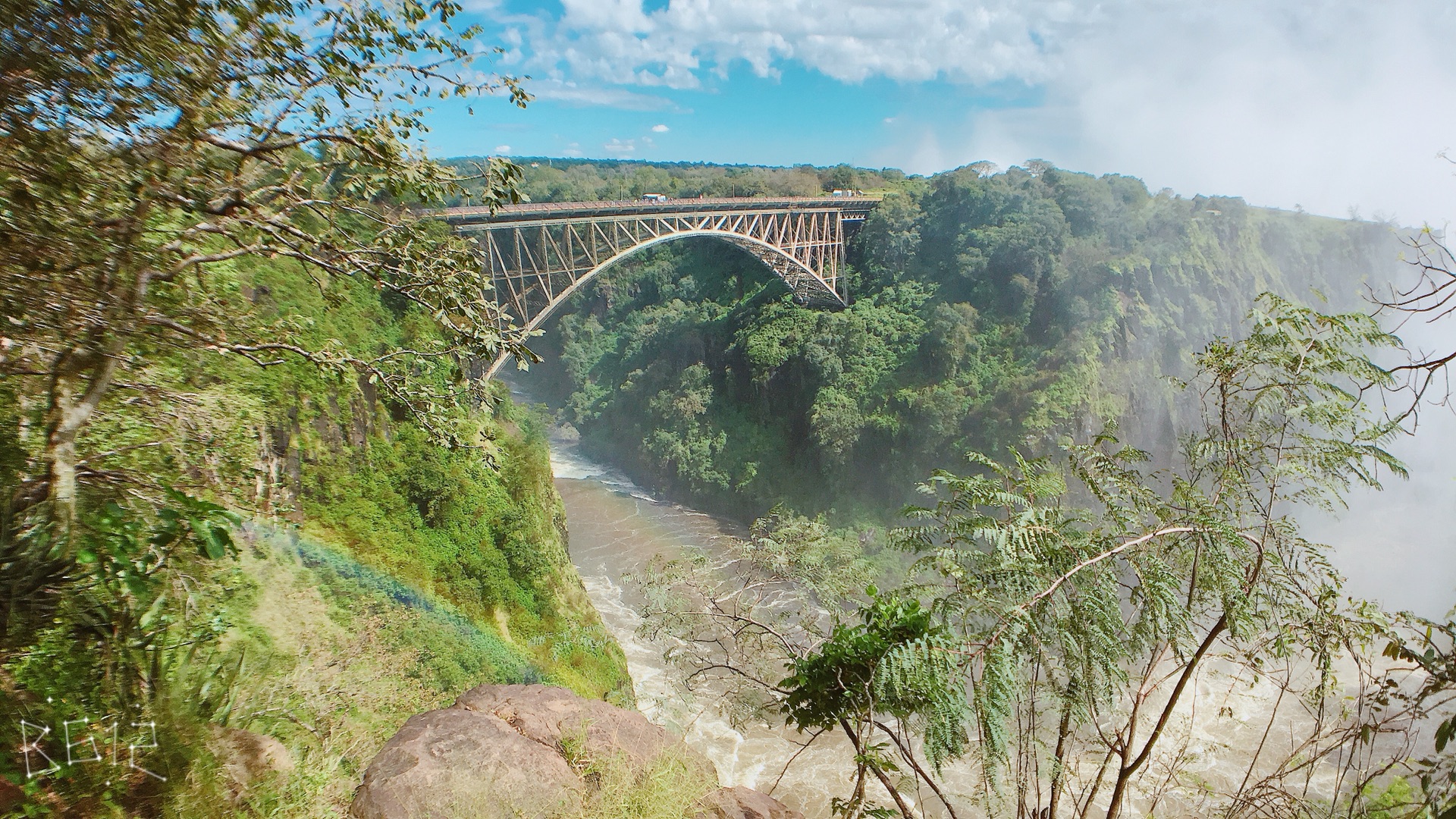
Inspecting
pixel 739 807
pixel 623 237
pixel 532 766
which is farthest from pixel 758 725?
pixel 623 237

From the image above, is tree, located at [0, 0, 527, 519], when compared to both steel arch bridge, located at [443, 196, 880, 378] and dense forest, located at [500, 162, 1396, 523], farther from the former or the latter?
dense forest, located at [500, 162, 1396, 523]

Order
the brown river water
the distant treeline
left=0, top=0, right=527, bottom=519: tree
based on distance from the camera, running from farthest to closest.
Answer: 1. the distant treeline
2. the brown river water
3. left=0, top=0, right=527, bottom=519: tree

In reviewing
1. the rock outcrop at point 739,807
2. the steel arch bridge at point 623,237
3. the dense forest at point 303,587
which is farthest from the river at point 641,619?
the steel arch bridge at point 623,237

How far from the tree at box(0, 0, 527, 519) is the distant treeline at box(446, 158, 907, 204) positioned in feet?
91.8

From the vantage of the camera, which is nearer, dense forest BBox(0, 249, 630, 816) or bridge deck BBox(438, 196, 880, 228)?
dense forest BBox(0, 249, 630, 816)

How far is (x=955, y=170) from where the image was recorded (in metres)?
28.8

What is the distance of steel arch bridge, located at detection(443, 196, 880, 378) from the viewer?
1548cm

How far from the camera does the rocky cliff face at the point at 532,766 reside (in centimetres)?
361

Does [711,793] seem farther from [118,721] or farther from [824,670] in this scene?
[118,721]

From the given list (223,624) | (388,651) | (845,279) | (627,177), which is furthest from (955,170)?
(223,624)

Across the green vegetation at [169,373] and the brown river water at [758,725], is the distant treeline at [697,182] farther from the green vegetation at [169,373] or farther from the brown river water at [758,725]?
the green vegetation at [169,373]

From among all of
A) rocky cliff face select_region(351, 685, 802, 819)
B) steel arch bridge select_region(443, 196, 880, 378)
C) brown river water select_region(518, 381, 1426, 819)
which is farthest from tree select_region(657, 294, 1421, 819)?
steel arch bridge select_region(443, 196, 880, 378)

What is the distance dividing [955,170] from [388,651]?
2778 centimetres

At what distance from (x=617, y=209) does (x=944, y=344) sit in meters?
11.9
